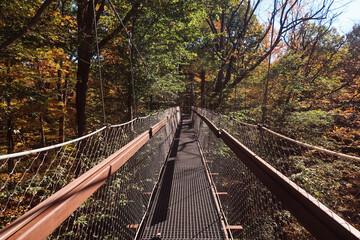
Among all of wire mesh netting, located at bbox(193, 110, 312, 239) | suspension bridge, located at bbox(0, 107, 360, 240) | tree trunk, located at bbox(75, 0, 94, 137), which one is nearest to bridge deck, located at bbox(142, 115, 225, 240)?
suspension bridge, located at bbox(0, 107, 360, 240)

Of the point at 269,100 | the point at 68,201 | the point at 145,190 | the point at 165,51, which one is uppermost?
the point at 165,51

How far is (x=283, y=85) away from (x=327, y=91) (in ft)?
8.46

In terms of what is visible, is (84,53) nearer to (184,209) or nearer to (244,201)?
(184,209)

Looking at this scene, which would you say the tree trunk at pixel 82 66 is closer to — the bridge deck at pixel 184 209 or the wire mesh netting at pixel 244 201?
the bridge deck at pixel 184 209

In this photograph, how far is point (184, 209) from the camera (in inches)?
91.7

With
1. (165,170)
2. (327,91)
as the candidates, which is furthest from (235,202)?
(327,91)

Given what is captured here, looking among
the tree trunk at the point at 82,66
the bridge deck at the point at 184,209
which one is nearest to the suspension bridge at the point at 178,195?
the bridge deck at the point at 184,209

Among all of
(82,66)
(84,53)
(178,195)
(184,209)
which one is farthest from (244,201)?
(82,66)

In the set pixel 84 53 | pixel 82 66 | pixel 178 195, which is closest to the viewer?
pixel 178 195

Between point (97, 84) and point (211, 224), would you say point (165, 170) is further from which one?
point (97, 84)

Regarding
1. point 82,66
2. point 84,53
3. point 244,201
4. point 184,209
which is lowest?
point 184,209

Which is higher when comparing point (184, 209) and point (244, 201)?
point (244, 201)

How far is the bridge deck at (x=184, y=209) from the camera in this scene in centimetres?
195

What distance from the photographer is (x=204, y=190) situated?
8.76 feet
